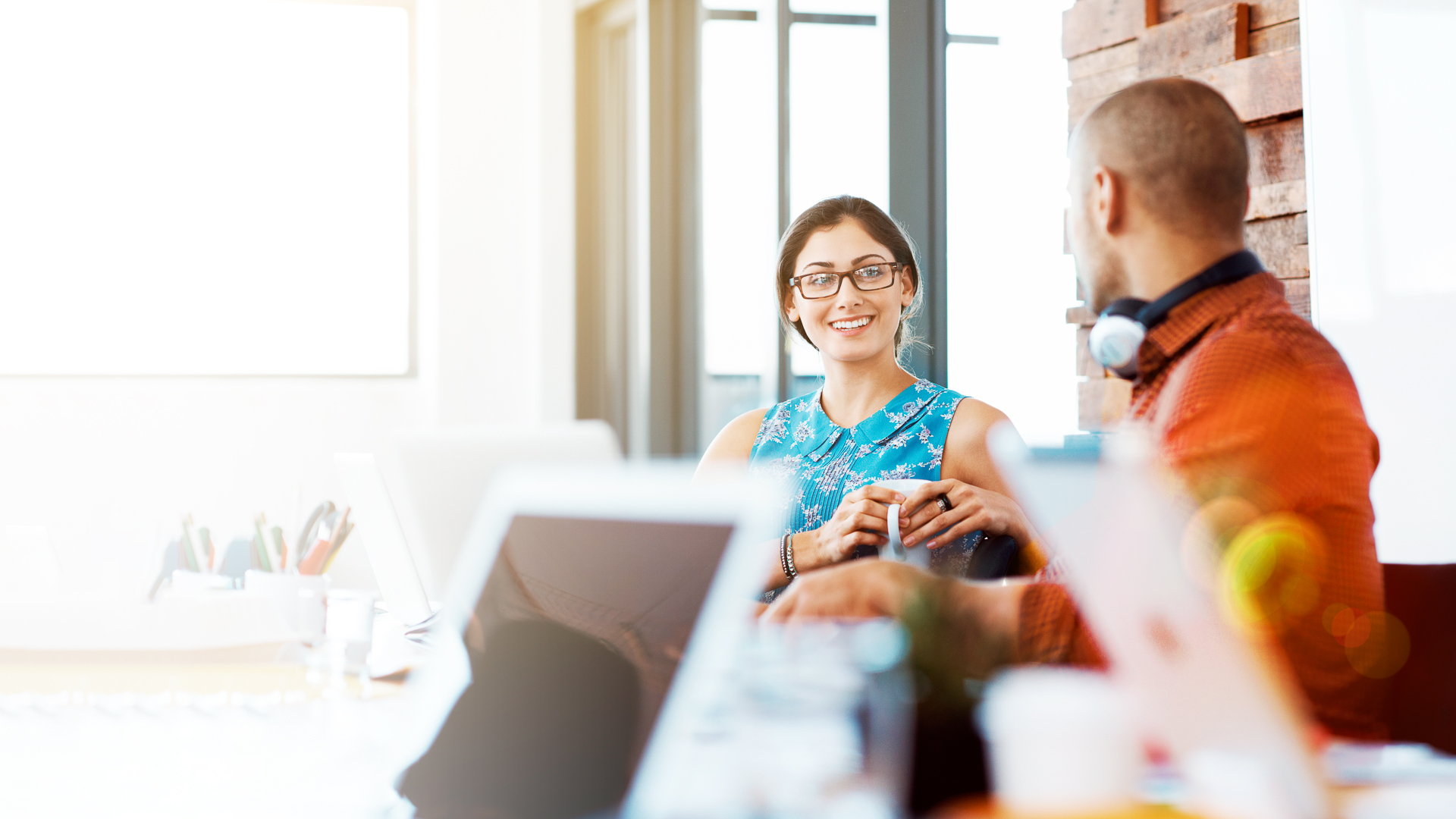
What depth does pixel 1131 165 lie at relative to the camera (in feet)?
4.15

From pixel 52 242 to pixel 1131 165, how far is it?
3.33 m

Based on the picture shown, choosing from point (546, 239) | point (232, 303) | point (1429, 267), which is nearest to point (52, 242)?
point (232, 303)

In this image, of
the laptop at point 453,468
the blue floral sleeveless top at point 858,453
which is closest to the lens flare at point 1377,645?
the laptop at point 453,468

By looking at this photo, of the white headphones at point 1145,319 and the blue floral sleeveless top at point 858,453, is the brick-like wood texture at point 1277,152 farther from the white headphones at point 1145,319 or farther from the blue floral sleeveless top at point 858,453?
the white headphones at point 1145,319

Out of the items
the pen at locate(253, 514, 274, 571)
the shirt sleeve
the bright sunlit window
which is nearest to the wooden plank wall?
the shirt sleeve

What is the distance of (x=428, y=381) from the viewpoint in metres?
3.67

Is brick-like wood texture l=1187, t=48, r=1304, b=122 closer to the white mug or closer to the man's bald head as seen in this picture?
the man's bald head

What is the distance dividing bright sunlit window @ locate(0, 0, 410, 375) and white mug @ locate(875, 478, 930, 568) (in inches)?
90.8

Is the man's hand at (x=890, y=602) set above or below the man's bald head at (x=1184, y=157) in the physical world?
below

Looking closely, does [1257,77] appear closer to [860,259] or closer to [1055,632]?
[860,259]

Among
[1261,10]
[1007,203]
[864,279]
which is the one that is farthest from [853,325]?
[1261,10]

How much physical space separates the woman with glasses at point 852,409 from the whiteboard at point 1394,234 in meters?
0.57

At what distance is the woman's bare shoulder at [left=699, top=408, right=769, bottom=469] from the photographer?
2.29 m

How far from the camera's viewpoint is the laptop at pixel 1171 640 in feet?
1.88
